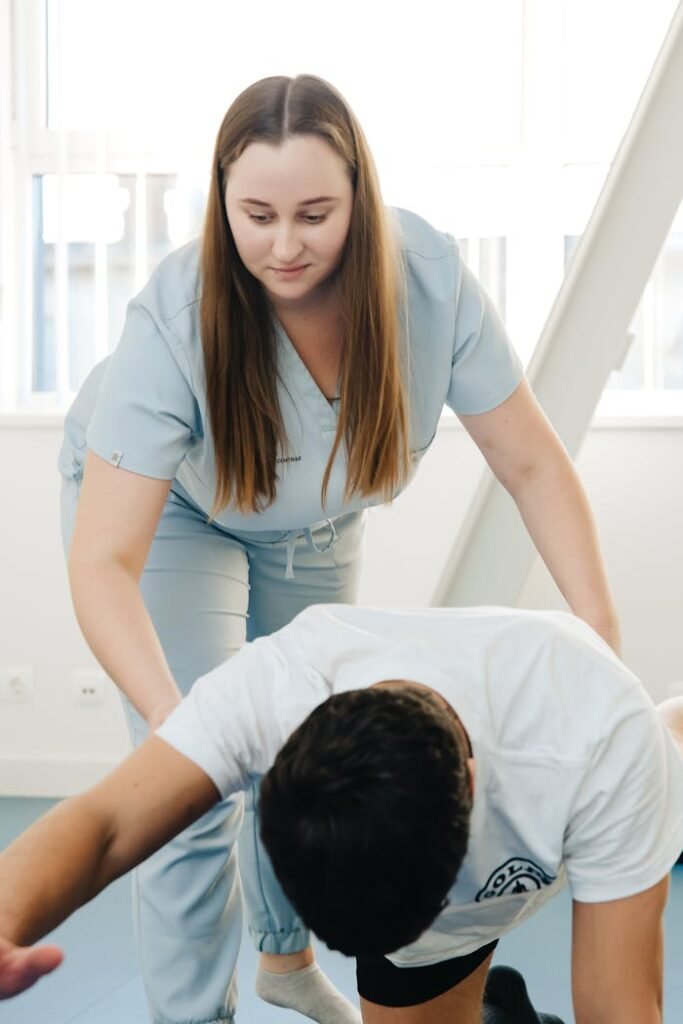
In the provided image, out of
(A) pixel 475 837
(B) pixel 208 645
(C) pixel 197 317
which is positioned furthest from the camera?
(B) pixel 208 645

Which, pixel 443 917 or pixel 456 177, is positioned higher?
pixel 456 177

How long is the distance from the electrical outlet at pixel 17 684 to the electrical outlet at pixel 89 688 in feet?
0.37

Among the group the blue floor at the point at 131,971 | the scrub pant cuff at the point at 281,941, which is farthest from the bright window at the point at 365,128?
the scrub pant cuff at the point at 281,941

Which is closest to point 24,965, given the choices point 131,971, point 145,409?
point 145,409

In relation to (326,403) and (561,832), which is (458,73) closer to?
(326,403)

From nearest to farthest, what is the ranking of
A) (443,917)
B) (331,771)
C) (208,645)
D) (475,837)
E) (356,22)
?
(331,771) < (475,837) < (443,917) < (208,645) < (356,22)

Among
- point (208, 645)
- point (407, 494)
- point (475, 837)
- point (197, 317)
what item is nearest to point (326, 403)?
point (197, 317)

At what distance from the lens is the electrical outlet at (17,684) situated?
3.15 metres

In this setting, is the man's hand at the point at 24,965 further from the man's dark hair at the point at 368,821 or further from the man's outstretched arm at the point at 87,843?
the man's dark hair at the point at 368,821

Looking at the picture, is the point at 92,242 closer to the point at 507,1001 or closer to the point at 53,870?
the point at 507,1001

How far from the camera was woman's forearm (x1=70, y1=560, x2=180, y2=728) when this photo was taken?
4.22 feet

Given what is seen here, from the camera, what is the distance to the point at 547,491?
1495 mm

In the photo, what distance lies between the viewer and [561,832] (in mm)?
1104

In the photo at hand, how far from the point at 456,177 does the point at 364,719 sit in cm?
230
